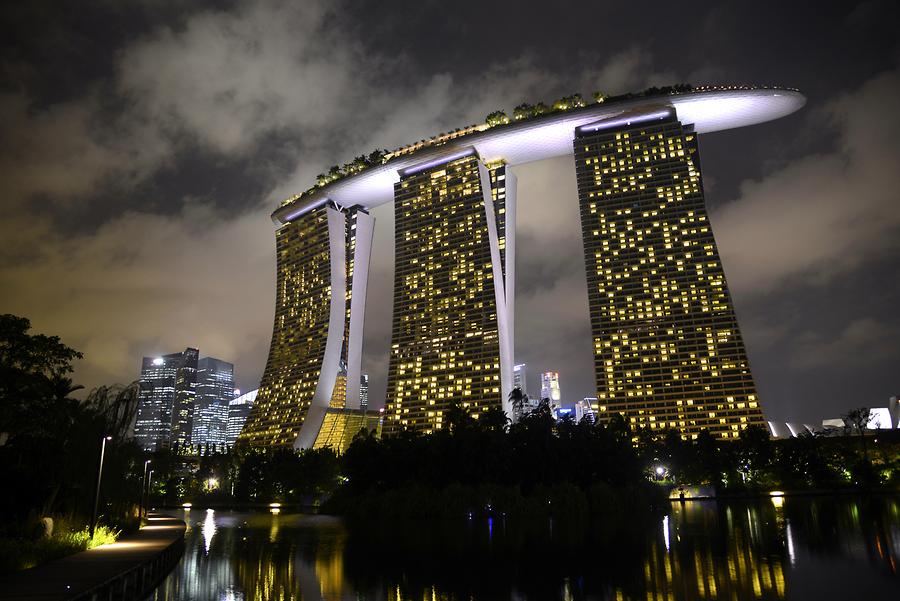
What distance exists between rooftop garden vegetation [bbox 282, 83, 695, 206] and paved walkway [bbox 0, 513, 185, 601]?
126 meters

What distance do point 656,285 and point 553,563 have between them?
336 ft

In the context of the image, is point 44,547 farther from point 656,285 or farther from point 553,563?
point 656,285

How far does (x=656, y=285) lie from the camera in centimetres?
12575

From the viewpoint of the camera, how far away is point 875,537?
37.4 m

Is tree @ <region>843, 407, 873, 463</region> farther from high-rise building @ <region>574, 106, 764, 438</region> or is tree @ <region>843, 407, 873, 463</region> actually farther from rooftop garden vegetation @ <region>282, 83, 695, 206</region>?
rooftop garden vegetation @ <region>282, 83, 695, 206</region>

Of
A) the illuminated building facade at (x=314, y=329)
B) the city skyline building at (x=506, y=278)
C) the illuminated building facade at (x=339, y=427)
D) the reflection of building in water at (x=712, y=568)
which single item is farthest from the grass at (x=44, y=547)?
the illuminated building facade at (x=314, y=329)

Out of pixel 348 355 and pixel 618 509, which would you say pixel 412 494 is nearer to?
pixel 618 509

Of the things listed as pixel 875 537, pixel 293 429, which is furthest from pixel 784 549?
pixel 293 429

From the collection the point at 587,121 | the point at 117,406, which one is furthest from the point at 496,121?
the point at 117,406

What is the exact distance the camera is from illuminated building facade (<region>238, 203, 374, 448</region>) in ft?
484

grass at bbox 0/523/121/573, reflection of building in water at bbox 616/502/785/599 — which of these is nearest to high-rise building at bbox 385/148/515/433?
reflection of building in water at bbox 616/502/785/599

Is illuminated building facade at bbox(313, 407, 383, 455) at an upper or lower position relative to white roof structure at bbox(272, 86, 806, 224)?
lower

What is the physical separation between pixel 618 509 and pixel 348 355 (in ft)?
328

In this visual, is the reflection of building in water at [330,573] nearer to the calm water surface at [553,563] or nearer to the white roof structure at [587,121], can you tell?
the calm water surface at [553,563]
